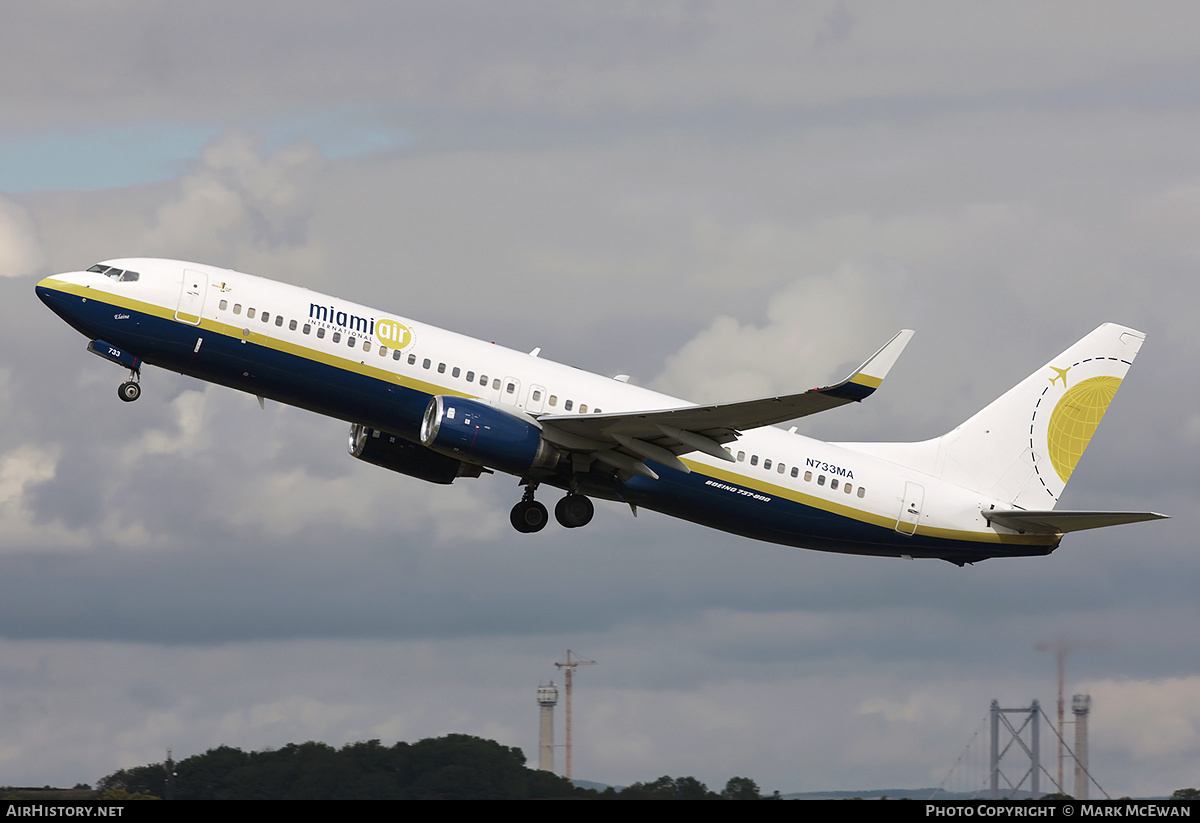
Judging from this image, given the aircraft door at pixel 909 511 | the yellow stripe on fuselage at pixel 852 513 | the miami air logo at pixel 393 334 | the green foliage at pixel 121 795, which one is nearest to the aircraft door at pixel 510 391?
the miami air logo at pixel 393 334

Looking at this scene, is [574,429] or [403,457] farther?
[403,457]

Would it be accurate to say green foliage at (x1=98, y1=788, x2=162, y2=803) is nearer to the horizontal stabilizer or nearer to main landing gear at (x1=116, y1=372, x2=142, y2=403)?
main landing gear at (x1=116, y1=372, x2=142, y2=403)

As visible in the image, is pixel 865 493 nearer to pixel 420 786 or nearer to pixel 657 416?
pixel 657 416

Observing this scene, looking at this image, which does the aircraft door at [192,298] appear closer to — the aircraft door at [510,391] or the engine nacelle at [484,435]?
the engine nacelle at [484,435]

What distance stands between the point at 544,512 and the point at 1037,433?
18.7m

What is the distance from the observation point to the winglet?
40.2m

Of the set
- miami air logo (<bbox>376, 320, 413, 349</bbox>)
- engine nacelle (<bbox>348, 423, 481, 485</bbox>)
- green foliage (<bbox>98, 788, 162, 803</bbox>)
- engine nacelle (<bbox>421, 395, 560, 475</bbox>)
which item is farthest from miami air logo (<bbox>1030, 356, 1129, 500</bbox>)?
green foliage (<bbox>98, 788, 162, 803</bbox>)

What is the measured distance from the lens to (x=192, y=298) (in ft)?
147

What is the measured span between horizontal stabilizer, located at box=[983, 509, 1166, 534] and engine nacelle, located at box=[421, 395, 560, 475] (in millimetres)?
Answer: 16437

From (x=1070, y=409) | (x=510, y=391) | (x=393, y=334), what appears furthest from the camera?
(x=1070, y=409)

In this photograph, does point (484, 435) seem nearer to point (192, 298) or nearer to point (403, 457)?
point (403, 457)

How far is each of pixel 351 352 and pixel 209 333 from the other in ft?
13.8

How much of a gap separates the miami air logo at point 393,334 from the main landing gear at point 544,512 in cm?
716

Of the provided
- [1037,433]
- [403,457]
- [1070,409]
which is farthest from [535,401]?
[1070,409]
